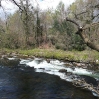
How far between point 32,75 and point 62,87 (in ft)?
13.6

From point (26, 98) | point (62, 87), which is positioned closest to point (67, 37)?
point (62, 87)

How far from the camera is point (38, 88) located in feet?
43.0

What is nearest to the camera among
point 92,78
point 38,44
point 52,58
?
point 92,78

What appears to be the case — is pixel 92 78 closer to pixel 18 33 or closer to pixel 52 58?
pixel 52 58

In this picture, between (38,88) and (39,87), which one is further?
(39,87)

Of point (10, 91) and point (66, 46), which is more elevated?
point (66, 46)

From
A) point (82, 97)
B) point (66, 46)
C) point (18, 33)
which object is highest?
point (18, 33)

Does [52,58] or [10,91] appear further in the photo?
[52,58]

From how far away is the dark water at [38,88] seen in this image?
11.7 metres

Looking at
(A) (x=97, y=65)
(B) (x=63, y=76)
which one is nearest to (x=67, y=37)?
(A) (x=97, y=65)

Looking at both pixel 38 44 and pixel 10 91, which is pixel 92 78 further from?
pixel 38 44

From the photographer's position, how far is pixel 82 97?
11711 mm

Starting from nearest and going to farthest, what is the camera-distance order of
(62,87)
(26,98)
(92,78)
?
(26,98), (62,87), (92,78)

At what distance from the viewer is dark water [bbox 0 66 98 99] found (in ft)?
38.4
